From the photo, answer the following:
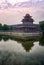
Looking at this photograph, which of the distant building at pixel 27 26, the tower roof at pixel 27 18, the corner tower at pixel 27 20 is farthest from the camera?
the tower roof at pixel 27 18

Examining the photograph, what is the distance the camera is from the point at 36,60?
10.9m

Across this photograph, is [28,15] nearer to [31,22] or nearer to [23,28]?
[31,22]

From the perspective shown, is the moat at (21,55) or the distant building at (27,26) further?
the distant building at (27,26)

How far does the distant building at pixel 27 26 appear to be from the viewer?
5284 centimetres

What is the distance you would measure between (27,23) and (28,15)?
3.80m

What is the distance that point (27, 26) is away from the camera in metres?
53.4

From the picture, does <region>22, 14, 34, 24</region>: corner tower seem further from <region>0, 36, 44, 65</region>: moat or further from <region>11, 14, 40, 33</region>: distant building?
<region>0, 36, 44, 65</region>: moat

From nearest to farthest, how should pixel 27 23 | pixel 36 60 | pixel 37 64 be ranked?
1. pixel 37 64
2. pixel 36 60
3. pixel 27 23

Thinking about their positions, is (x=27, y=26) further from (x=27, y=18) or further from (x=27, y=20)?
(x=27, y=18)

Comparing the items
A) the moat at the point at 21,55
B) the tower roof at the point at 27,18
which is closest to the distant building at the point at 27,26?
the tower roof at the point at 27,18

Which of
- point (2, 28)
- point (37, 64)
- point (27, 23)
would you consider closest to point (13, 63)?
point (37, 64)

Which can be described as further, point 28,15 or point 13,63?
point 28,15

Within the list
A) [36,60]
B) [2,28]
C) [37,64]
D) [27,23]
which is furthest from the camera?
[27,23]

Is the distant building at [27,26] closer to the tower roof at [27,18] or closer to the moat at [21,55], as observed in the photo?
the tower roof at [27,18]
